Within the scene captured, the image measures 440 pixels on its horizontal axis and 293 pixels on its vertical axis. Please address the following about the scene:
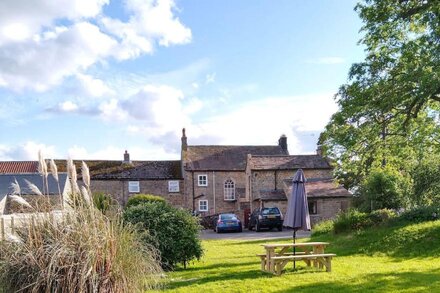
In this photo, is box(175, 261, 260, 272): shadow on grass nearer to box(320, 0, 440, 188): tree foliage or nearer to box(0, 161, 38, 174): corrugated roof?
box(320, 0, 440, 188): tree foliage

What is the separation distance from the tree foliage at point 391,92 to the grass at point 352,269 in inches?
138

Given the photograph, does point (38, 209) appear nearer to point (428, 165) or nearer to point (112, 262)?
point (112, 262)

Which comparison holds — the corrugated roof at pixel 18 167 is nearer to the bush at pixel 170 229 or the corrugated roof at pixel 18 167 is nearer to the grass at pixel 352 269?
the grass at pixel 352 269

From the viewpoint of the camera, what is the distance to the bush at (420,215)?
17.9 meters

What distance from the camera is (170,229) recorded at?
43.8 ft

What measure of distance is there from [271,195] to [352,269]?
27.5m

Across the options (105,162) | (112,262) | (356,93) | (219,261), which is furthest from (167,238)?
(105,162)

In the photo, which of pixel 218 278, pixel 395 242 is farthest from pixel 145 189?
pixel 218 278

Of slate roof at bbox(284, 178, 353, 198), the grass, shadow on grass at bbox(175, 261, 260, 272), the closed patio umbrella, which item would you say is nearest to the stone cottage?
slate roof at bbox(284, 178, 353, 198)

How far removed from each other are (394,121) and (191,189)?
3253 centimetres

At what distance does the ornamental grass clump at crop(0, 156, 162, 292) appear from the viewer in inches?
250

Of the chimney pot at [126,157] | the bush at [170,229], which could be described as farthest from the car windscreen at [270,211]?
the chimney pot at [126,157]

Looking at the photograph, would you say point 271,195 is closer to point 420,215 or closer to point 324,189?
point 324,189

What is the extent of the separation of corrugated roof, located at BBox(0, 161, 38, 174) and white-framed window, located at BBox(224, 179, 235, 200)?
19.3 m
